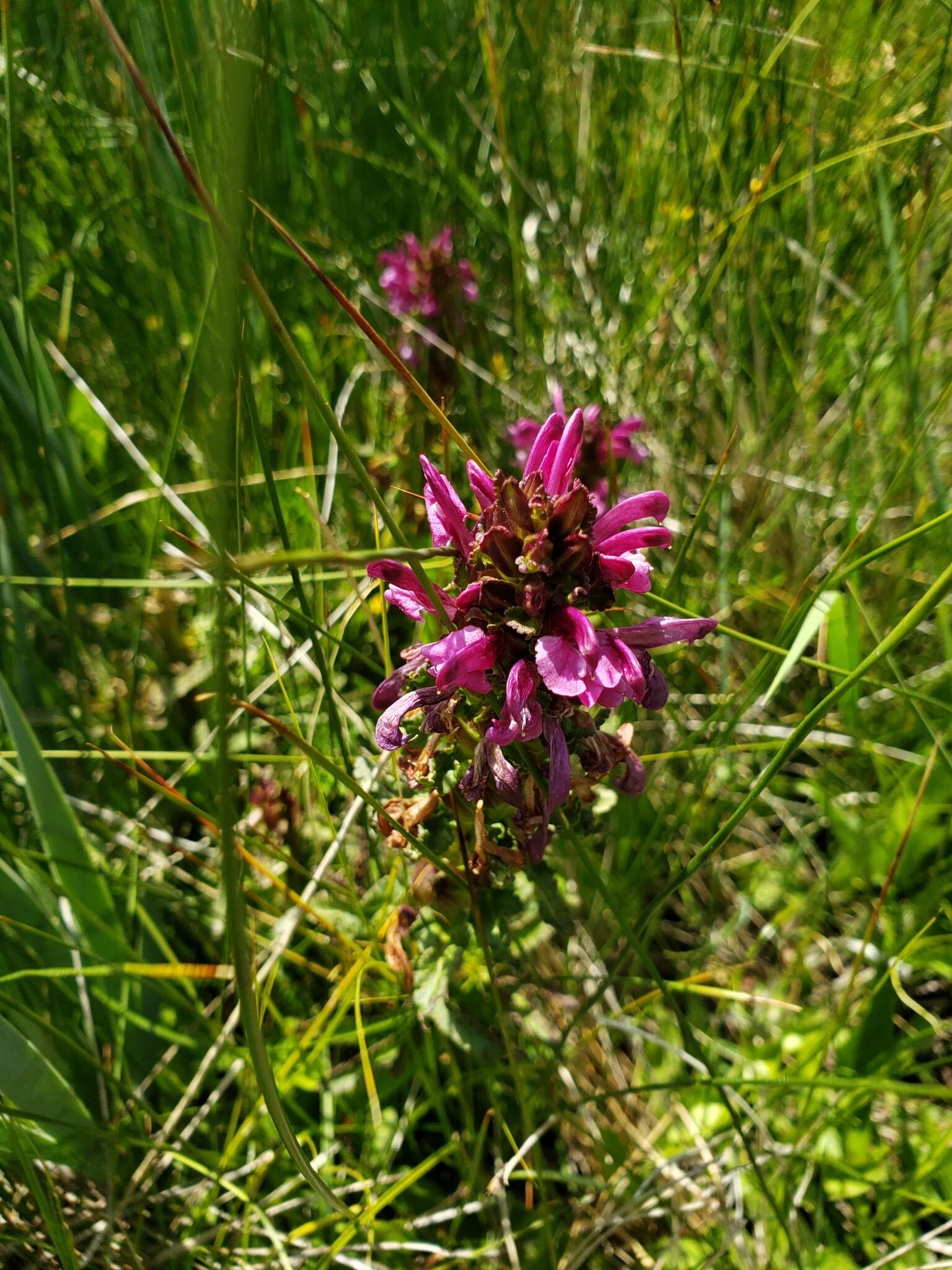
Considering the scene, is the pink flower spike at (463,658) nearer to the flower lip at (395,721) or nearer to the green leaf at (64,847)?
the flower lip at (395,721)

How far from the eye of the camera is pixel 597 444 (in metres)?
2.04

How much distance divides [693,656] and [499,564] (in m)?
0.97

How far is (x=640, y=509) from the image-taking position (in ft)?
3.71

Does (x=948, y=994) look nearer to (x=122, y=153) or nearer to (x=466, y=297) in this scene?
(x=466, y=297)

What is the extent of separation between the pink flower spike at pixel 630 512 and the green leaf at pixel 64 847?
95 cm

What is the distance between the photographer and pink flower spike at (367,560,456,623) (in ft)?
3.60

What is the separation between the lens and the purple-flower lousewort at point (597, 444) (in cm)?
200

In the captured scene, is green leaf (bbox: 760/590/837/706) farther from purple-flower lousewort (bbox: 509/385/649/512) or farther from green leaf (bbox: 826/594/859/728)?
purple-flower lousewort (bbox: 509/385/649/512)

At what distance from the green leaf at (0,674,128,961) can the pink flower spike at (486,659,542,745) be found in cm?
74

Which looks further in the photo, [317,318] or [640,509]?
[317,318]

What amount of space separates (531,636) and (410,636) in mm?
1056

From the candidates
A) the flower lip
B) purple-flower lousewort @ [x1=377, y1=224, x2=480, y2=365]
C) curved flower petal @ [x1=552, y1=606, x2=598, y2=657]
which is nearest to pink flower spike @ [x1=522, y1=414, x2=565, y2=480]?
curved flower petal @ [x1=552, y1=606, x2=598, y2=657]

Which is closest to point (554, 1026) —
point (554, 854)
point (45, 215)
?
point (554, 854)

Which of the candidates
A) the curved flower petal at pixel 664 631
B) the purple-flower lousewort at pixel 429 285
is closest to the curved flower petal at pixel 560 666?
the curved flower petal at pixel 664 631
